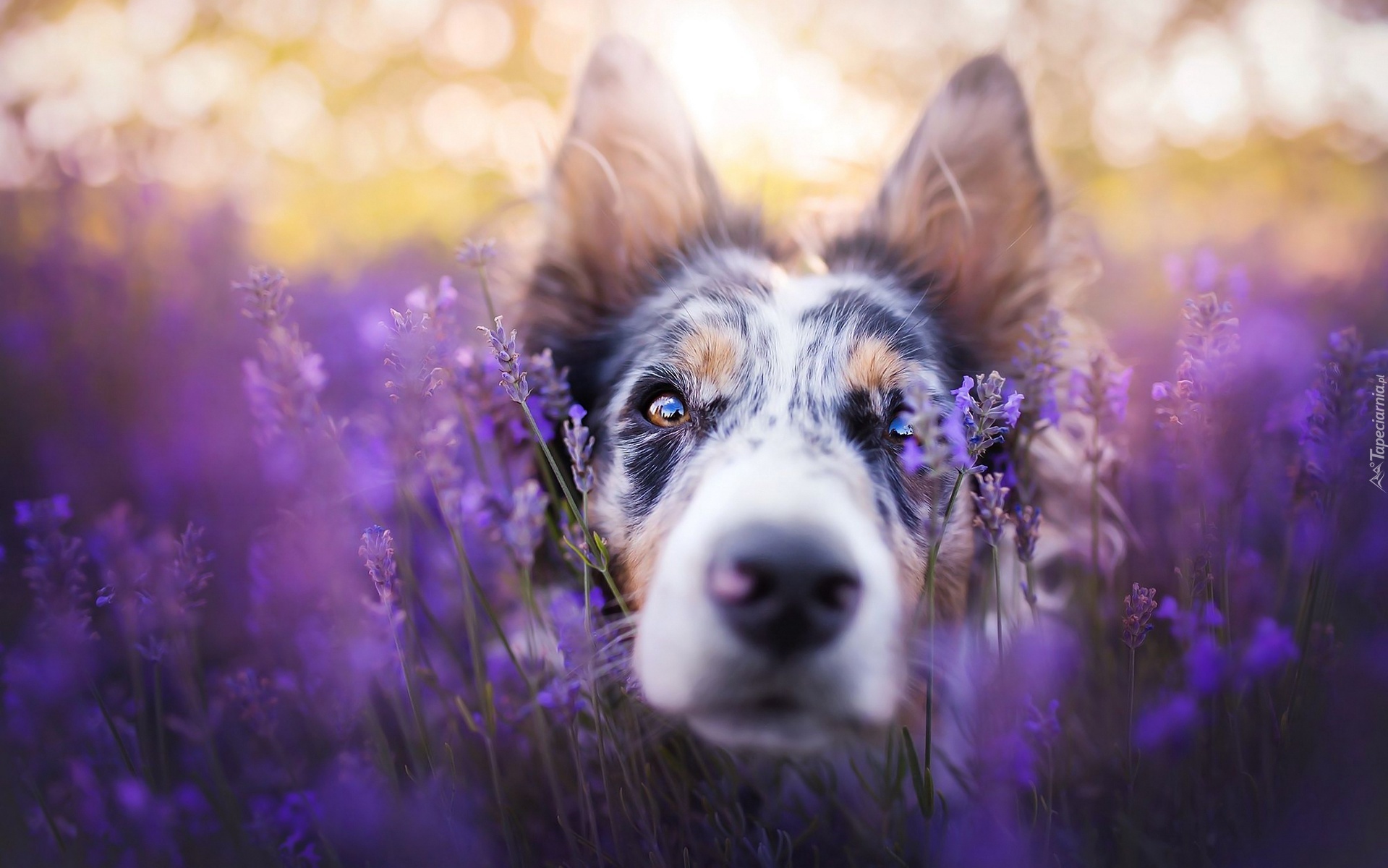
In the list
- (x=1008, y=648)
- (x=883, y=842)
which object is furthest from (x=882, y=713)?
(x=1008, y=648)

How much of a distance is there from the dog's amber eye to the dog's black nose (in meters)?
0.77

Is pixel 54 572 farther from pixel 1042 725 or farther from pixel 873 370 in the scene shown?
pixel 1042 725

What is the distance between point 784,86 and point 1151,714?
2.51m

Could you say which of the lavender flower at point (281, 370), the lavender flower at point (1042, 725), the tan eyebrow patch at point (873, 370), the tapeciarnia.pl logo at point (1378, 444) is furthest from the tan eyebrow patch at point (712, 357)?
the tapeciarnia.pl logo at point (1378, 444)

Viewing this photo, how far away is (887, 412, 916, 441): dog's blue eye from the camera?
6.98 feet

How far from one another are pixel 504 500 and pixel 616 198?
141 cm

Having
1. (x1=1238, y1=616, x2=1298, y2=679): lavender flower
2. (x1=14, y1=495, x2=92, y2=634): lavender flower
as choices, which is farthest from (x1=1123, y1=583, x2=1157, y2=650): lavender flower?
(x1=14, y1=495, x2=92, y2=634): lavender flower

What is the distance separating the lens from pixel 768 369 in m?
2.25

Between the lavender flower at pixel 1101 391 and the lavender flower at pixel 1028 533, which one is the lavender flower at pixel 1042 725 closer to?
the lavender flower at pixel 1028 533

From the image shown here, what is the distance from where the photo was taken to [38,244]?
324 cm

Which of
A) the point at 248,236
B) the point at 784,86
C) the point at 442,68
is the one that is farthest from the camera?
the point at 248,236

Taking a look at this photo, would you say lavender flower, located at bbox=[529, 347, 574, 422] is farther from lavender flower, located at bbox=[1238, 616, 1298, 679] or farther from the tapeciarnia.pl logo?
the tapeciarnia.pl logo

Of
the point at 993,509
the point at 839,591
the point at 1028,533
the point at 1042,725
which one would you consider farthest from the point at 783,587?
the point at 1042,725

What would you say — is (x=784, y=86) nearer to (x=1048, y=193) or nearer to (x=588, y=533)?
(x=1048, y=193)
